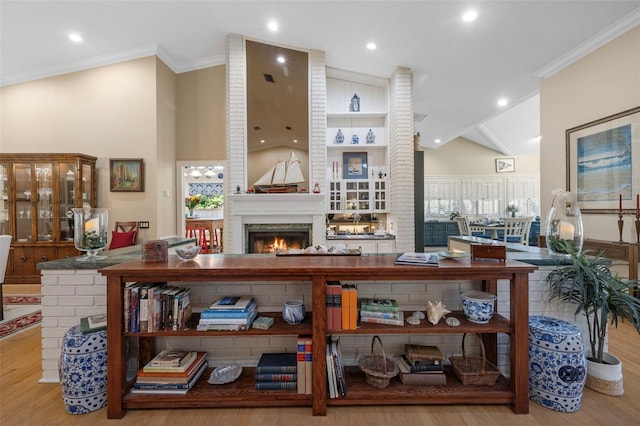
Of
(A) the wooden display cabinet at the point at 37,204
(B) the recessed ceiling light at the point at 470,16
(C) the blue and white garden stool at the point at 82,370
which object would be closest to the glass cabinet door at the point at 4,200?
(A) the wooden display cabinet at the point at 37,204

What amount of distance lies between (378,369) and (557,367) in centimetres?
98

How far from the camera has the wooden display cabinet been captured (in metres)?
4.62

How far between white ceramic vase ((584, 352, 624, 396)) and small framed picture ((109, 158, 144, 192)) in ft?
18.8

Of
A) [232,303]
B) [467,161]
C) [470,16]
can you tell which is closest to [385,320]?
[232,303]

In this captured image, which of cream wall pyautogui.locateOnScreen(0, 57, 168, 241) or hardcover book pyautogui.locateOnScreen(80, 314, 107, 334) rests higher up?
cream wall pyautogui.locateOnScreen(0, 57, 168, 241)

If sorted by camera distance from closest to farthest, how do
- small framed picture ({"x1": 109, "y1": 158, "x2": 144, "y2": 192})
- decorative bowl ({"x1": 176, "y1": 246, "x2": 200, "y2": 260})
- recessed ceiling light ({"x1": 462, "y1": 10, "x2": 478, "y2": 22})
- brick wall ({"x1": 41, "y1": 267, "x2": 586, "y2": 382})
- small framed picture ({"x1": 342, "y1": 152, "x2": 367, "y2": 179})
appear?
decorative bowl ({"x1": 176, "y1": 246, "x2": 200, "y2": 260}) < brick wall ({"x1": 41, "y1": 267, "x2": 586, "y2": 382}) < recessed ceiling light ({"x1": 462, "y1": 10, "x2": 478, "y2": 22}) < small framed picture ({"x1": 109, "y1": 158, "x2": 144, "y2": 192}) < small framed picture ({"x1": 342, "y1": 152, "x2": 367, "y2": 179})

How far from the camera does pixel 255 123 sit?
4707mm

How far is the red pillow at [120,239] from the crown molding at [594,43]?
6615mm

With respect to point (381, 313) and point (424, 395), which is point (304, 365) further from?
point (424, 395)

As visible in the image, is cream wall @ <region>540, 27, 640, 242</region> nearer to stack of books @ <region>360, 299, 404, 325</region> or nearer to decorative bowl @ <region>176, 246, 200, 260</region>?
stack of books @ <region>360, 299, 404, 325</region>

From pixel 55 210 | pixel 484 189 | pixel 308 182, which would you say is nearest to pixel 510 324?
pixel 308 182

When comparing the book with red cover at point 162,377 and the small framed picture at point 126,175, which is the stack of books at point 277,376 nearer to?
the book with red cover at point 162,377

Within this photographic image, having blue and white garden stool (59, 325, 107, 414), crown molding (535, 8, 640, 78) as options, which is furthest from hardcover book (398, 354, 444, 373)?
crown molding (535, 8, 640, 78)

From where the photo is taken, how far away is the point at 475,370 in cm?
177
